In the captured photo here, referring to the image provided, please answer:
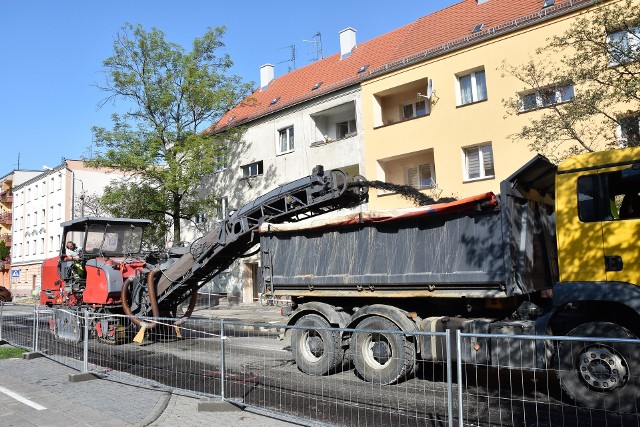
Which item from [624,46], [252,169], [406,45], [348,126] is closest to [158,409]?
[624,46]

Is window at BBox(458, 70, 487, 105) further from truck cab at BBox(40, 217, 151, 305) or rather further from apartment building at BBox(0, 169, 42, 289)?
apartment building at BBox(0, 169, 42, 289)

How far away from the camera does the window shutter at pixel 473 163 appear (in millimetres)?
19234

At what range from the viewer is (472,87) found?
→ 1959 centimetres

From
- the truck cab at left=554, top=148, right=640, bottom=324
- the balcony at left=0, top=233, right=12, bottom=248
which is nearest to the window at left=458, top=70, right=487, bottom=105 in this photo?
the truck cab at left=554, top=148, right=640, bottom=324

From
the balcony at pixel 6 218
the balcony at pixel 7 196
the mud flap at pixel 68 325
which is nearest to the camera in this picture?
the mud flap at pixel 68 325

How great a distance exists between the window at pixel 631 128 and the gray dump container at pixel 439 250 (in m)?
3.71

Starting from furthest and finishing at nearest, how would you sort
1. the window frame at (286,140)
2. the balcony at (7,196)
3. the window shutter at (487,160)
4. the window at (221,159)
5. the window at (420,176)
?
the balcony at (7,196)
the window frame at (286,140)
the window at (221,159)
the window at (420,176)
the window shutter at (487,160)

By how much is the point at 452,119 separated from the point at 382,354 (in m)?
14.1

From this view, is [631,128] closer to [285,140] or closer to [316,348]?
[316,348]

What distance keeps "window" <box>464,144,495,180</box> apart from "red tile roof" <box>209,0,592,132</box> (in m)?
4.16

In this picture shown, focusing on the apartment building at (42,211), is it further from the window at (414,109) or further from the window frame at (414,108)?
the window at (414,109)

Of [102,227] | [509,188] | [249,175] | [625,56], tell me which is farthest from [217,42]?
[509,188]

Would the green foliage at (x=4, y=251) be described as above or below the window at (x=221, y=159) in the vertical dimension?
below

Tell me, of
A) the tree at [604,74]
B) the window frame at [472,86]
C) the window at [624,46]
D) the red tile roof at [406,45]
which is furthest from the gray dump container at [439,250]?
the red tile roof at [406,45]
